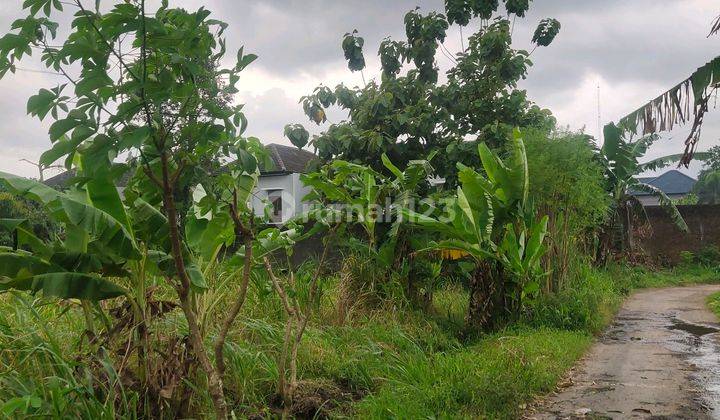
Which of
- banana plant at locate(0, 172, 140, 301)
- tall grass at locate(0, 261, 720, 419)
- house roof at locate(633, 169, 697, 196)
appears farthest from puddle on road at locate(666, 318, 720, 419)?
house roof at locate(633, 169, 697, 196)

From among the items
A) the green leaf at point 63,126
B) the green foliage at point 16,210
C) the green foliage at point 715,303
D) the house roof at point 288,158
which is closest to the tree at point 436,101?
the green foliage at point 715,303

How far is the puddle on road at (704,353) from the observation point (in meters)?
4.99

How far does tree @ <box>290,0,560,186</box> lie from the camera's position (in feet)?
35.5

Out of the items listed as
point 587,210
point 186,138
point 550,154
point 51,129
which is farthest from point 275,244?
point 587,210

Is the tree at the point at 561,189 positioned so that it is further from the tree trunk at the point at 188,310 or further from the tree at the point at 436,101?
the tree trunk at the point at 188,310

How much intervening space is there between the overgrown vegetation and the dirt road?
29 centimetres

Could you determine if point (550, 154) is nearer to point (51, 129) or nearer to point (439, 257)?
point (439, 257)

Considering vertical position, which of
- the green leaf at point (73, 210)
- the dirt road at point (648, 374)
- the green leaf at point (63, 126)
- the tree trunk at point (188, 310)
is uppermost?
the green leaf at point (63, 126)

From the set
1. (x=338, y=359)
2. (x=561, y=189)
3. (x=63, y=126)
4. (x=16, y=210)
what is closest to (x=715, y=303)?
(x=561, y=189)

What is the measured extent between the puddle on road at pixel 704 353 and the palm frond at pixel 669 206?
24.4ft

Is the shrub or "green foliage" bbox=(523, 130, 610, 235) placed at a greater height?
"green foliage" bbox=(523, 130, 610, 235)

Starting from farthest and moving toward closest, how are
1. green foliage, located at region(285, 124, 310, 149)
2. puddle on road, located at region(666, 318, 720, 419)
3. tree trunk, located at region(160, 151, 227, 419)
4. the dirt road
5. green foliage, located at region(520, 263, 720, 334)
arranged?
green foliage, located at region(285, 124, 310, 149) < green foliage, located at region(520, 263, 720, 334) < puddle on road, located at region(666, 318, 720, 419) < the dirt road < tree trunk, located at region(160, 151, 227, 419)

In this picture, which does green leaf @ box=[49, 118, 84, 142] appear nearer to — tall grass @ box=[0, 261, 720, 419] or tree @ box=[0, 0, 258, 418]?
tree @ box=[0, 0, 258, 418]

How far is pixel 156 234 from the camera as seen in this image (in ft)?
12.7
